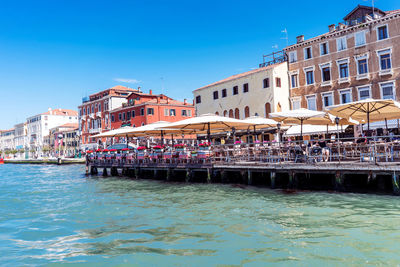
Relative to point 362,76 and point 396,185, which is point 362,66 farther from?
point 396,185

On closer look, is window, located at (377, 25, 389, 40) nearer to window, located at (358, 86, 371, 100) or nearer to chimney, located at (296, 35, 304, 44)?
window, located at (358, 86, 371, 100)

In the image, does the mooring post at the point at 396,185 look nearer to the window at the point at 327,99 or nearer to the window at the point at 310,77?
the window at the point at 327,99

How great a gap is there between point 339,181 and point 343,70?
19057 millimetres

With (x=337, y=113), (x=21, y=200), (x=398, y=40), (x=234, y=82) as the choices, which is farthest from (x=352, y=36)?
(x=21, y=200)

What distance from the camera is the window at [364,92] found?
92.2 ft

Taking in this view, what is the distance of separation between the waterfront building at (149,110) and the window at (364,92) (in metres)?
32.9

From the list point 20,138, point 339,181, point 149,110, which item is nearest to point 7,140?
point 20,138

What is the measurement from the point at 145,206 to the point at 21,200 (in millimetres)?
7964

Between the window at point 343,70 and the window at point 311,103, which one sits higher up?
the window at point 343,70

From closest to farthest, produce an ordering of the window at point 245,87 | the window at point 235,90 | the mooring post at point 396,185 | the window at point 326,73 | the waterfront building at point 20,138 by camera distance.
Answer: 1. the mooring post at point 396,185
2. the window at point 326,73
3. the window at point 245,87
4. the window at point 235,90
5. the waterfront building at point 20,138

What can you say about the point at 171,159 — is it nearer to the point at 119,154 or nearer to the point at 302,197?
the point at 119,154

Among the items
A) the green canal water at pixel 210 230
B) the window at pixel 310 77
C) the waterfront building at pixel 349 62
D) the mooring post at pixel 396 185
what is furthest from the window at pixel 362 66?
the green canal water at pixel 210 230

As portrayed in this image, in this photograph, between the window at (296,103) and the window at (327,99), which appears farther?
the window at (296,103)

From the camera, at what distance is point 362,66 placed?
28609 mm
